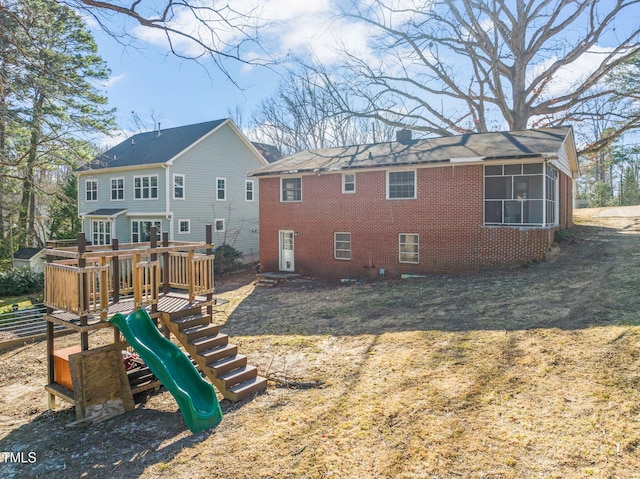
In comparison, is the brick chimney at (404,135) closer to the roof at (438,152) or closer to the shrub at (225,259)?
the roof at (438,152)

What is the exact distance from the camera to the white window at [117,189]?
25297 mm


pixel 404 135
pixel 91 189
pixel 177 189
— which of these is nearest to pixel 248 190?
pixel 177 189

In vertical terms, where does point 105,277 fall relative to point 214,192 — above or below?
below

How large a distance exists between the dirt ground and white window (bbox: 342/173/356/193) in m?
8.02

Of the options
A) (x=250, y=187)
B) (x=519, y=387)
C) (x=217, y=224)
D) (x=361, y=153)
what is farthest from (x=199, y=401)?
(x=250, y=187)

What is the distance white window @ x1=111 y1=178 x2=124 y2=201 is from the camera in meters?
25.3

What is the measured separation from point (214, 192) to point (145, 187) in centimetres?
380

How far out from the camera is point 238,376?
7.05 meters

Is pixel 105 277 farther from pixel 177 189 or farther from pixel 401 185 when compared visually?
pixel 177 189

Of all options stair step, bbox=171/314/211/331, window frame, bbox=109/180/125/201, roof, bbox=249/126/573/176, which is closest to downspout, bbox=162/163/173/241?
window frame, bbox=109/180/125/201

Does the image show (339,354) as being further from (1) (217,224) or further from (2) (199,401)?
(1) (217,224)

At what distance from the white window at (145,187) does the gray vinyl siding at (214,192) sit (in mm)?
1189

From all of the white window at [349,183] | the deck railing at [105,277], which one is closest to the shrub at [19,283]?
the deck railing at [105,277]

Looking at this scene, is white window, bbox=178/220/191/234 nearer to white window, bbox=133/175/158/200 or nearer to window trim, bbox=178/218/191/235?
window trim, bbox=178/218/191/235
